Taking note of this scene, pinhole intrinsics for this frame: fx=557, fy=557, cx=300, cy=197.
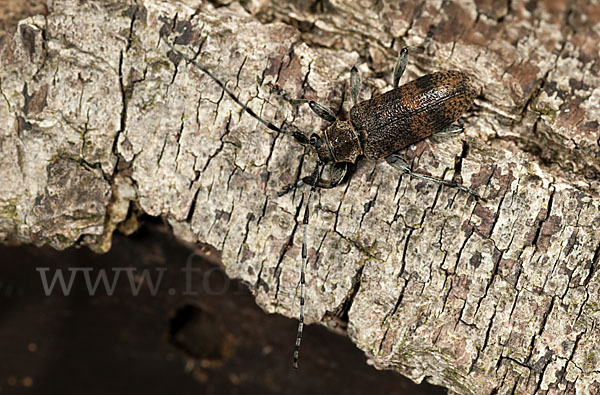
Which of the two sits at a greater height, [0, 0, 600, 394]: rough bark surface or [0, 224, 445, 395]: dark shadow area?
[0, 0, 600, 394]: rough bark surface

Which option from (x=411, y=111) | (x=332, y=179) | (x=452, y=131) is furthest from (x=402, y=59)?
(x=332, y=179)

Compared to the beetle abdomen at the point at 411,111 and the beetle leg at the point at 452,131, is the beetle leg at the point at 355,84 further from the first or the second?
the beetle leg at the point at 452,131

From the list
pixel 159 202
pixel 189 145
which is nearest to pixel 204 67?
pixel 189 145

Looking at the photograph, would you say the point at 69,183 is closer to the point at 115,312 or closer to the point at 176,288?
the point at 176,288

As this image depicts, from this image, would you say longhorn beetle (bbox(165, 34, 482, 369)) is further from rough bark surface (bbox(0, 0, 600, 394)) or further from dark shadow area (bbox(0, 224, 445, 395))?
dark shadow area (bbox(0, 224, 445, 395))

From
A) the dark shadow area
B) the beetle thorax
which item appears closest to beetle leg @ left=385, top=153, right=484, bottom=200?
the beetle thorax

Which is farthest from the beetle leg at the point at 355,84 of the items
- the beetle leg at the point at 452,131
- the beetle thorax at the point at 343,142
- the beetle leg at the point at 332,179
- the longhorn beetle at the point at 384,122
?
the beetle leg at the point at 452,131
